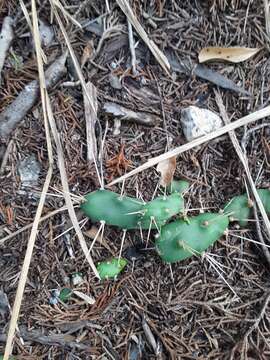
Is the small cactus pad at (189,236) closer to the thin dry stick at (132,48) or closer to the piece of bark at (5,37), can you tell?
the thin dry stick at (132,48)

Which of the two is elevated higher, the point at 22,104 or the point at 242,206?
the point at 22,104

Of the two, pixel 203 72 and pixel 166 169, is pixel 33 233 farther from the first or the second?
pixel 203 72

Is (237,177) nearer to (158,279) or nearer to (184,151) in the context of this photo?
(184,151)

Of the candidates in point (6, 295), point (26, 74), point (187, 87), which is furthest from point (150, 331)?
point (26, 74)

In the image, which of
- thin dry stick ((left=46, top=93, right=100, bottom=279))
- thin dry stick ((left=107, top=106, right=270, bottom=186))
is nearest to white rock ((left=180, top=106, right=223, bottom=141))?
thin dry stick ((left=107, top=106, right=270, bottom=186))

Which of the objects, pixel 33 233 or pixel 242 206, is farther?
pixel 242 206

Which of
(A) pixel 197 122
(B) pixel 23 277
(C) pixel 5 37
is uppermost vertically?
(C) pixel 5 37

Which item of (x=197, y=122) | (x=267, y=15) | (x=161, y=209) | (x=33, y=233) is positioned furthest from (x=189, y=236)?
(x=267, y=15)

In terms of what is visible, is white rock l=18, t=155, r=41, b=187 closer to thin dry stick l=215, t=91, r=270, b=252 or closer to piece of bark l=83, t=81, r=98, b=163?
piece of bark l=83, t=81, r=98, b=163

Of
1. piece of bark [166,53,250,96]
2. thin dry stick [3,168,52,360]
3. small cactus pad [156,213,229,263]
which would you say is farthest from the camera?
piece of bark [166,53,250,96]
